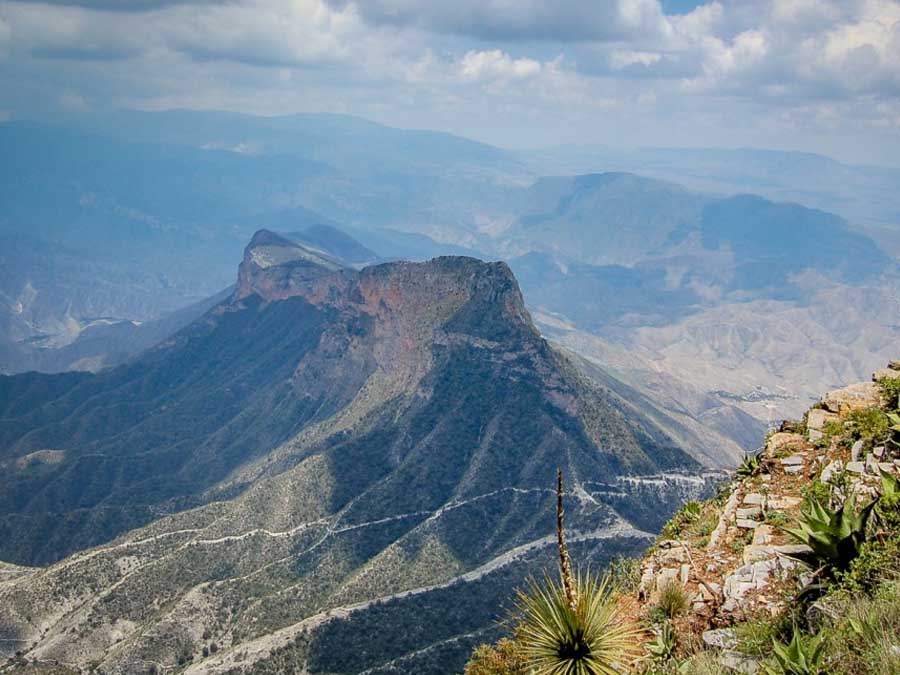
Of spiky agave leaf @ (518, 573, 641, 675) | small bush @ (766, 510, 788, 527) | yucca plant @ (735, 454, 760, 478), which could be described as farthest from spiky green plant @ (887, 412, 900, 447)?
spiky agave leaf @ (518, 573, 641, 675)

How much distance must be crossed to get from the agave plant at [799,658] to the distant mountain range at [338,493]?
5836 centimetres

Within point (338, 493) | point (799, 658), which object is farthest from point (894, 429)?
point (338, 493)

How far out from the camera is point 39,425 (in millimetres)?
168750

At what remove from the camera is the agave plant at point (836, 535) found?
1435cm

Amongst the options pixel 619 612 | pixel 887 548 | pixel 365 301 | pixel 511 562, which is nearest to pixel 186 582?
pixel 511 562

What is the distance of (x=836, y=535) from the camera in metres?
14.5

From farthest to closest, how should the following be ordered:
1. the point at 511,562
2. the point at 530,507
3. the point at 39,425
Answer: the point at 39,425 → the point at 530,507 → the point at 511,562

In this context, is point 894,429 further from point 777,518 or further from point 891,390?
point 891,390

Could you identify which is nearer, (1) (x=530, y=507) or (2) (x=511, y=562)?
(2) (x=511, y=562)

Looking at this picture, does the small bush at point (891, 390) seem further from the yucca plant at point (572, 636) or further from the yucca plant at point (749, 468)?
the yucca plant at point (572, 636)

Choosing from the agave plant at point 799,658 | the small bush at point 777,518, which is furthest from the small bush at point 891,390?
the agave plant at point 799,658

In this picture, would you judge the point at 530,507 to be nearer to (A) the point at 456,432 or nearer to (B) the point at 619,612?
(A) the point at 456,432

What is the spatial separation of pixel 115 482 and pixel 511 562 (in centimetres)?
8184

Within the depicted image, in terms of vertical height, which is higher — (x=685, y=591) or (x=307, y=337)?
(x=685, y=591)
